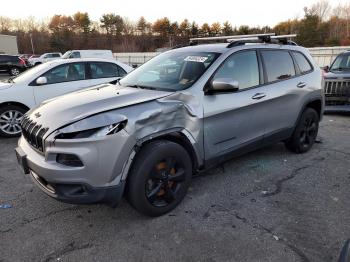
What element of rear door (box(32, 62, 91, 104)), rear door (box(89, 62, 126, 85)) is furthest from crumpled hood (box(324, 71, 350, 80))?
rear door (box(32, 62, 91, 104))

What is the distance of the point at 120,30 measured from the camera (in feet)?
296

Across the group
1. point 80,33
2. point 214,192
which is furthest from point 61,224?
point 80,33

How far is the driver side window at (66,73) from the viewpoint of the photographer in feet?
22.7

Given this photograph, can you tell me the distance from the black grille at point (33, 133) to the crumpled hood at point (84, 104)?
48 mm

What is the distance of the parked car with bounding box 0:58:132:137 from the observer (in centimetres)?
646

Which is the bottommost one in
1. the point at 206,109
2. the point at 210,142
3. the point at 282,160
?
the point at 282,160

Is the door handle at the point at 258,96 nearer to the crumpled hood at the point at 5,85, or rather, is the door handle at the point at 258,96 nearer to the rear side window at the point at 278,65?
the rear side window at the point at 278,65

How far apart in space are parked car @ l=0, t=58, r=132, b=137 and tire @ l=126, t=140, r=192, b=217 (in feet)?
14.0

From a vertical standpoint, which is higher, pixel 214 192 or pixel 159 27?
pixel 159 27

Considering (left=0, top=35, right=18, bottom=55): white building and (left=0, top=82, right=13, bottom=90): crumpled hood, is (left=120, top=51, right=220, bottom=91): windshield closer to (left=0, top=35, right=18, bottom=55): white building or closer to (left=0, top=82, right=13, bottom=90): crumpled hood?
(left=0, top=82, right=13, bottom=90): crumpled hood

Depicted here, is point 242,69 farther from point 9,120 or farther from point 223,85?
point 9,120

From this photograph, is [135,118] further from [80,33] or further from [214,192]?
[80,33]

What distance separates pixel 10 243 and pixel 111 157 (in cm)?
125

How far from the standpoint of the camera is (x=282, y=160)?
16.6ft
